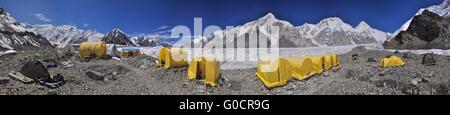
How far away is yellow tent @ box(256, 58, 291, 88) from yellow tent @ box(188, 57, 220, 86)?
1638mm

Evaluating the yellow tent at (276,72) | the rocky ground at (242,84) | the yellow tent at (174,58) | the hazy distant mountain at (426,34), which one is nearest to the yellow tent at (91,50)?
the rocky ground at (242,84)

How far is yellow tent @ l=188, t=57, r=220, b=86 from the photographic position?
409 inches

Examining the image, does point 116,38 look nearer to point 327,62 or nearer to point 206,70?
point 327,62

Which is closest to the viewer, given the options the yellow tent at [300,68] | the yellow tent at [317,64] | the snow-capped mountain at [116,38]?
the yellow tent at [300,68]

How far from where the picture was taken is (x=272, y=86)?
33.9ft

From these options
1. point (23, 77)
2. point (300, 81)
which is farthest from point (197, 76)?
point (23, 77)

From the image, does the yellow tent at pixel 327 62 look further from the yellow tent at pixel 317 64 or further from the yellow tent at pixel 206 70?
the yellow tent at pixel 206 70

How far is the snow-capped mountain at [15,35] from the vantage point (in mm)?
32200

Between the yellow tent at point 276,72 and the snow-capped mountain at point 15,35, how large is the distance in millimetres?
28990

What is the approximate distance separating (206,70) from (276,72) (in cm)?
234

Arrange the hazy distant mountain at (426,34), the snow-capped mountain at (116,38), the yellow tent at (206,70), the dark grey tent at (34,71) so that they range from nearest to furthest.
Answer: the dark grey tent at (34,71)
the yellow tent at (206,70)
the hazy distant mountain at (426,34)
the snow-capped mountain at (116,38)

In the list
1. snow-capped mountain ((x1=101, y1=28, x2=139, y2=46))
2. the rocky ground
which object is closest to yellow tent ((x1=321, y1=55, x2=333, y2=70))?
the rocky ground
